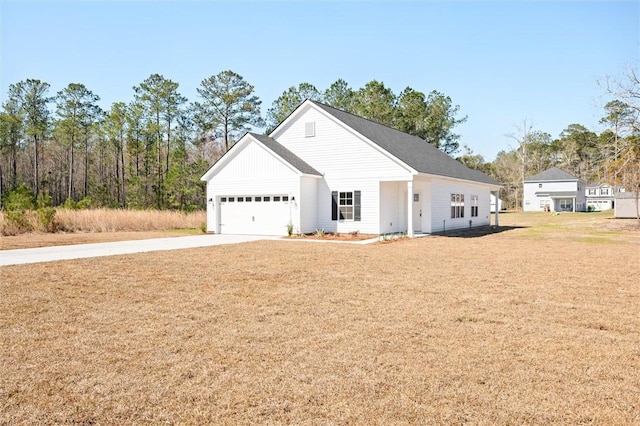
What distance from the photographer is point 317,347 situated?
4.79m

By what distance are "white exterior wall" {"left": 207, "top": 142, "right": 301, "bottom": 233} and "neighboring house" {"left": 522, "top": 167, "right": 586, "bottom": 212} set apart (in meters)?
50.8

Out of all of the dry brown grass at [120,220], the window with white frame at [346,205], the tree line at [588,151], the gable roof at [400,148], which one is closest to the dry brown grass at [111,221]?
the dry brown grass at [120,220]

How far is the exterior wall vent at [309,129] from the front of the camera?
842 inches

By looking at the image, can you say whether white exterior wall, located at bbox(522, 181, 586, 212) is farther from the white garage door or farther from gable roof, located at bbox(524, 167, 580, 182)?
the white garage door

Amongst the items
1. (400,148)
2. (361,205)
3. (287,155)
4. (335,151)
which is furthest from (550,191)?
(287,155)

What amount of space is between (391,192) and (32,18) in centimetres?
1515

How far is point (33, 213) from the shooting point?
70.2ft

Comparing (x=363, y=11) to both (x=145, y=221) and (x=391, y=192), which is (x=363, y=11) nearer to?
(x=391, y=192)

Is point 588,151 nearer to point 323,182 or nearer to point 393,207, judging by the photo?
point 393,207

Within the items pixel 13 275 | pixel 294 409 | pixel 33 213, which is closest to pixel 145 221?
pixel 33 213

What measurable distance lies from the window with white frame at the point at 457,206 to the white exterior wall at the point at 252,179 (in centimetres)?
965

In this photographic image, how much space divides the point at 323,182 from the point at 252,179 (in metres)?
3.54

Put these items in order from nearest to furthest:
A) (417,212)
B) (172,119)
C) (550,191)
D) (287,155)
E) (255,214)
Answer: (287,155)
(255,214)
(417,212)
(172,119)
(550,191)

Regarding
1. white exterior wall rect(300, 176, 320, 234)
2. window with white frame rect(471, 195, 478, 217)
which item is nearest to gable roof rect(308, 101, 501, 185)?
window with white frame rect(471, 195, 478, 217)
